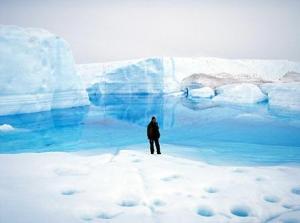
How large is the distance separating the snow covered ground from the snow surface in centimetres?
896

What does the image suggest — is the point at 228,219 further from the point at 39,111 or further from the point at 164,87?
the point at 164,87

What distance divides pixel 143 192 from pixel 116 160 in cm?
165

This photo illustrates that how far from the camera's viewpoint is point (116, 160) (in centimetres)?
527

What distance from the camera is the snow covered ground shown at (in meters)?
3.13

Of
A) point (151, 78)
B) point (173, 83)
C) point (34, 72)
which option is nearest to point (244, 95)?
point (151, 78)

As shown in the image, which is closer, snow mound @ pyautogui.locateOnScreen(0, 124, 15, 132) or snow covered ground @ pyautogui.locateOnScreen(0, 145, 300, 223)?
snow covered ground @ pyautogui.locateOnScreen(0, 145, 300, 223)

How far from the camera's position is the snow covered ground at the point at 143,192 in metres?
3.13

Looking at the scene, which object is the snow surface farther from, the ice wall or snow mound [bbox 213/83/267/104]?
snow mound [bbox 213/83/267/104]

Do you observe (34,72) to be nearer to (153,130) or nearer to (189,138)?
(189,138)

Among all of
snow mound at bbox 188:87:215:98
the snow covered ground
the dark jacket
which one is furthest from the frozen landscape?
snow mound at bbox 188:87:215:98

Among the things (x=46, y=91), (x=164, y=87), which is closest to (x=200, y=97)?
(x=164, y=87)

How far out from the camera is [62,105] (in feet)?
54.0

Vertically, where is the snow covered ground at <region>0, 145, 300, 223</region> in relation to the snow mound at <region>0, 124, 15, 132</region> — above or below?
above

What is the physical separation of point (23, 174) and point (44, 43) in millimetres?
12330
